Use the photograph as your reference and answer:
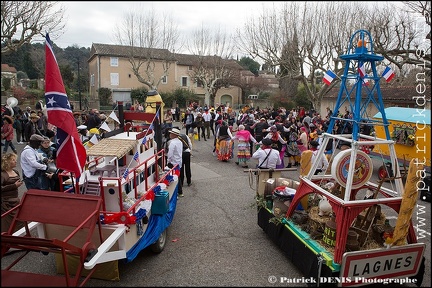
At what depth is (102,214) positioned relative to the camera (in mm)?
4391

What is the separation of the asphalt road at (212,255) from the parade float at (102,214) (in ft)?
1.02

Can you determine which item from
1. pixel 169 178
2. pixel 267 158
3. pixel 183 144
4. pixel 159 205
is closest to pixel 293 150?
pixel 267 158

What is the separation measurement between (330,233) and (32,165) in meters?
5.54

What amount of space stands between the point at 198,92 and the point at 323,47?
2708 cm

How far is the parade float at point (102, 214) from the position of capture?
139 inches

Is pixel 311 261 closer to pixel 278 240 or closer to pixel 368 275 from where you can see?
pixel 368 275

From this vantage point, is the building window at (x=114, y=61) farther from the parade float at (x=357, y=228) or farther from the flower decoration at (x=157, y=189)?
the parade float at (x=357, y=228)

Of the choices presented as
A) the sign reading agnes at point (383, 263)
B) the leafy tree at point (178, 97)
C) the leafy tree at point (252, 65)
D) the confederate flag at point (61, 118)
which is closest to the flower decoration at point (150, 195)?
the confederate flag at point (61, 118)

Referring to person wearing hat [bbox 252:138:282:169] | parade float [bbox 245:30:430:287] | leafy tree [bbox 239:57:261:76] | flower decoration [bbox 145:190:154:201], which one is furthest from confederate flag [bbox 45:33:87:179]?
leafy tree [bbox 239:57:261:76]

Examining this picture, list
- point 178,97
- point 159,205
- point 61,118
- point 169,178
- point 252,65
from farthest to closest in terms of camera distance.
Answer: point 252,65 → point 178,97 → point 169,178 → point 159,205 → point 61,118

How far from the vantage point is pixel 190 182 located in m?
9.42

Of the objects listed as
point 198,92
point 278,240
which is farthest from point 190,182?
point 198,92

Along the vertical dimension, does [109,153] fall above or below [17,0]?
below

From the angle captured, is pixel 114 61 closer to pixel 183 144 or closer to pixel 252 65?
pixel 252 65
